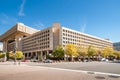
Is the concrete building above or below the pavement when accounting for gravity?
above

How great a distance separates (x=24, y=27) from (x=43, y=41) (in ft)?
130

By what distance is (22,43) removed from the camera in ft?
420

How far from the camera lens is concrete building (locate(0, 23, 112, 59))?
302ft

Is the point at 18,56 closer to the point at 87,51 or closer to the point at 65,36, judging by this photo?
the point at 65,36

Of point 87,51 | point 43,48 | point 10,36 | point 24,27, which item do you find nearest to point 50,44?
point 43,48

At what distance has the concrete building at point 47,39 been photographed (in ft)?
302

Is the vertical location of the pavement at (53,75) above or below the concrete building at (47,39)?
below

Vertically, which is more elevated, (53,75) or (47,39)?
(47,39)

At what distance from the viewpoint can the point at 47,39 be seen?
95.2 metres

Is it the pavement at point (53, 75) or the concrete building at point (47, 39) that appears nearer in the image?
the pavement at point (53, 75)

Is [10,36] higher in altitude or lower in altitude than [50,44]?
higher

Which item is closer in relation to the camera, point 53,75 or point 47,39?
point 53,75

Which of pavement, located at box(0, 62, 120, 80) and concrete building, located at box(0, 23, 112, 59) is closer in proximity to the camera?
pavement, located at box(0, 62, 120, 80)

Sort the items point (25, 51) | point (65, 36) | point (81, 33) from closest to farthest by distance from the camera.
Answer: point (65, 36) → point (81, 33) → point (25, 51)
